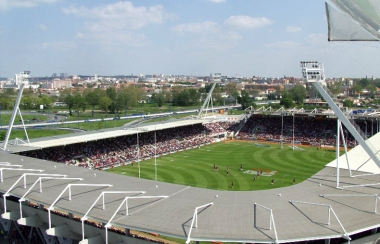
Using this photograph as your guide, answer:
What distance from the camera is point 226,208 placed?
1839cm

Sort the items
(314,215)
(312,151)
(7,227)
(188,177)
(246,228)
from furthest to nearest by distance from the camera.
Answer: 1. (312,151)
2. (188,177)
3. (7,227)
4. (314,215)
5. (246,228)

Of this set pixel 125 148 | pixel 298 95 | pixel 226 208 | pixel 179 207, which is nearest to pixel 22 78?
pixel 125 148

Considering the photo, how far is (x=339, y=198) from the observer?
803 inches

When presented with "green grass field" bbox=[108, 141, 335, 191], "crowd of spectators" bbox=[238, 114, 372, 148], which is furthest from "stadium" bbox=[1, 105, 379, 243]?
"crowd of spectators" bbox=[238, 114, 372, 148]

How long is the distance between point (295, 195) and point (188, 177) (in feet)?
58.2

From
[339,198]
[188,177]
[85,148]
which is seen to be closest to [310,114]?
[188,177]

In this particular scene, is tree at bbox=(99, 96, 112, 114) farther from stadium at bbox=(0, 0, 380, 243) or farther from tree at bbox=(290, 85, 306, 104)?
stadium at bbox=(0, 0, 380, 243)

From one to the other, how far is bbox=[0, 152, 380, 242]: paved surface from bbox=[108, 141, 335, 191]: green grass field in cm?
1193

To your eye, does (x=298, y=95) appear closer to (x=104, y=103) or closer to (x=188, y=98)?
(x=188, y=98)

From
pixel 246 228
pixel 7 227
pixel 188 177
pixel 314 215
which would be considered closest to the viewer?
pixel 246 228

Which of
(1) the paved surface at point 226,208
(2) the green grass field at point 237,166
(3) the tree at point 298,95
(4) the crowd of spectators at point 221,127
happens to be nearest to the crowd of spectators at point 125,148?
(4) the crowd of spectators at point 221,127

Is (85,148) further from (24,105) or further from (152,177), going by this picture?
(24,105)

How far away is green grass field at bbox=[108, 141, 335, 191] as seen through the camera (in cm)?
3581

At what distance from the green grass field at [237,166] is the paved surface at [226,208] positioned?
39.1 ft
